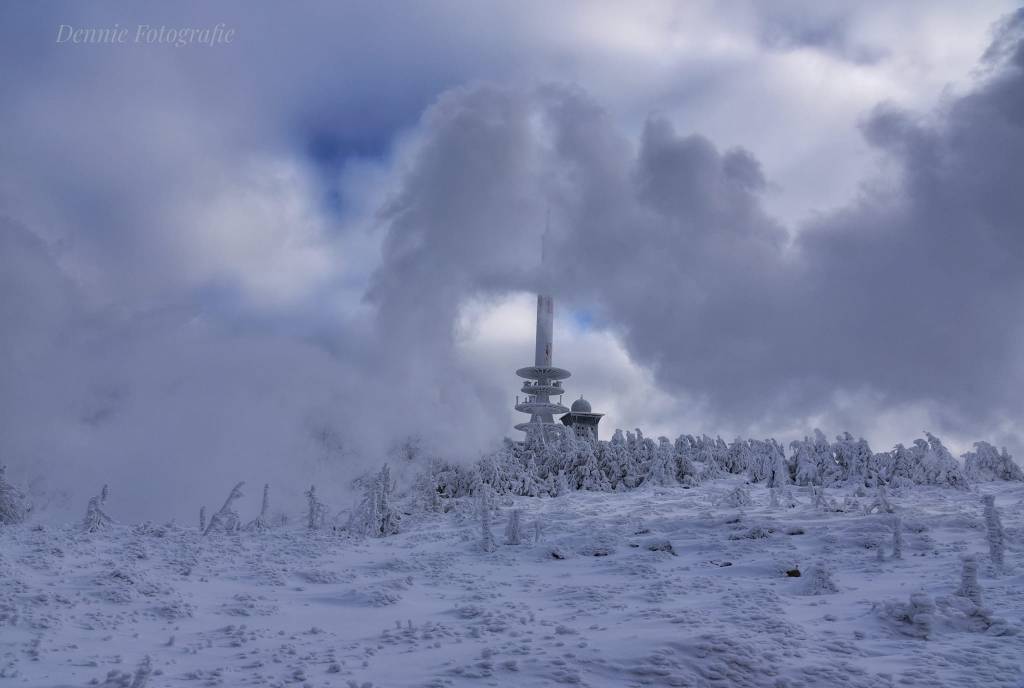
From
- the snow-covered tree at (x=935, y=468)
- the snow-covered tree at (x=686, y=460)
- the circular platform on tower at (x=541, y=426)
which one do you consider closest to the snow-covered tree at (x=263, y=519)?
the snow-covered tree at (x=686, y=460)

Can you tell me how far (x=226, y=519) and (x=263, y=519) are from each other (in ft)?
10.5

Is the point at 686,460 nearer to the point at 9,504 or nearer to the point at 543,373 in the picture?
the point at 9,504

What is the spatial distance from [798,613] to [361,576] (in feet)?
47.6

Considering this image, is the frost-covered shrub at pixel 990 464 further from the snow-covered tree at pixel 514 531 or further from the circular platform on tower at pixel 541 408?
the circular platform on tower at pixel 541 408

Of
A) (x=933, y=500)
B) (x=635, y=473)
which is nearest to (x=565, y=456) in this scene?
(x=635, y=473)

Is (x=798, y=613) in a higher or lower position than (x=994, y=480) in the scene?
lower

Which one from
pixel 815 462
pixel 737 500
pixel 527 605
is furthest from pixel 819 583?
pixel 815 462

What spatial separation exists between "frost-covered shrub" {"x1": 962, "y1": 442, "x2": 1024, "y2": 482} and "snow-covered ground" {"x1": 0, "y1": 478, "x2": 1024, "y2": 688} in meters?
11.9

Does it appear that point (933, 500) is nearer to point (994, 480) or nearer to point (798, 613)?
point (994, 480)

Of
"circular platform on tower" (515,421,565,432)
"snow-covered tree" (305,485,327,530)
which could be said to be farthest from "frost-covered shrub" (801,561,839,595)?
"circular platform on tower" (515,421,565,432)

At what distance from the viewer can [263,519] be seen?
34.1m

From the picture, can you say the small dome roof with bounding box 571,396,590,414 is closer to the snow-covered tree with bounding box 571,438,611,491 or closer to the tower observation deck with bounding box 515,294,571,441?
the tower observation deck with bounding box 515,294,571,441

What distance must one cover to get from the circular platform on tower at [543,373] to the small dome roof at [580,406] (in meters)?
4.65

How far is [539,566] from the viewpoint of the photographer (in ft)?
81.5
